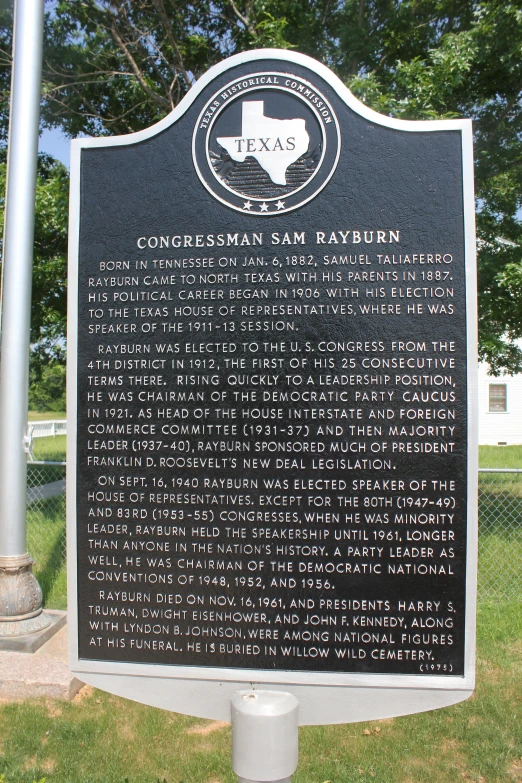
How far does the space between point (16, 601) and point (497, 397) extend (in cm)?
2687

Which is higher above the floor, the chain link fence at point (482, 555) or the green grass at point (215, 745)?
the chain link fence at point (482, 555)

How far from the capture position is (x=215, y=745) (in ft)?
12.6

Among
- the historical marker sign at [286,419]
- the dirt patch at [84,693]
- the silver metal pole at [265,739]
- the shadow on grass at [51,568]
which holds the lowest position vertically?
the dirt patch at [84,693]

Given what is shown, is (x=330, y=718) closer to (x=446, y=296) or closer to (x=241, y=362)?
Result: (x=241, y=362)

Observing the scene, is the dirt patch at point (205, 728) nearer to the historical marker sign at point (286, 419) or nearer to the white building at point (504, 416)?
the historical marker sign at point (286, 419)

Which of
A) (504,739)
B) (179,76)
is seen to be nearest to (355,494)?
(504,739)

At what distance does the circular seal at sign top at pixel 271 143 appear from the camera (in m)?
2.42

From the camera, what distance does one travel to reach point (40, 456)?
16734 mm

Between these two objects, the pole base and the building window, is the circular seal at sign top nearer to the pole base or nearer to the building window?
the pole base

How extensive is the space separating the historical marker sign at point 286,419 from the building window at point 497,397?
27.8 metres

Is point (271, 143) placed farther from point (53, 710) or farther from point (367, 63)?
point (367, 63)

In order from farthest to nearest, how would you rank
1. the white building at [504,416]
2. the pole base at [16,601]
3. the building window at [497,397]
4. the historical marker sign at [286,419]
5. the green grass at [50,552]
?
the building window at [497,397] → the white building at [504,416] → the green grass at [50,552] → the pole base at [16,601] → the historical marker sign at [286,419]

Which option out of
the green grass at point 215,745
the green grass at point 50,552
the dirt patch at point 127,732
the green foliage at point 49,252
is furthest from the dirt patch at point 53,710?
the green foliage at point 49,252

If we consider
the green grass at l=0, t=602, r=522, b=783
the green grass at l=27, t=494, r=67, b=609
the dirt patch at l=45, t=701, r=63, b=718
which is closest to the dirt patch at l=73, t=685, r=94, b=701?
the green grass at l=0, t=602, r=522, b=783
